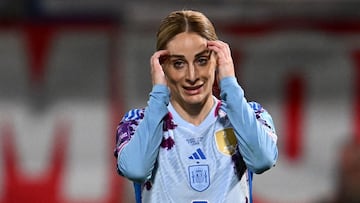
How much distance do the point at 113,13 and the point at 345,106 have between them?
3.36ft

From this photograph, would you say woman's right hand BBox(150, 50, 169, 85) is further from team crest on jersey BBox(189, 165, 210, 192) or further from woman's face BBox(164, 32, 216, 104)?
team crest on jersey BBox(189, 165, 210, 192)

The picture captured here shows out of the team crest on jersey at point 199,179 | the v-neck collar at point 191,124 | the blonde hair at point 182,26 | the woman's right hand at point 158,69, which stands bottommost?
the team crest on jersey at point 199,179

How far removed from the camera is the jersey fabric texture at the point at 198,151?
2.26 metres

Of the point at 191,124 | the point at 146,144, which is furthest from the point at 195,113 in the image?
the point at 146,144

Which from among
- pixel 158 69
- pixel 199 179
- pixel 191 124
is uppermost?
pixel 158 69

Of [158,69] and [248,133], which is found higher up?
[158,69]

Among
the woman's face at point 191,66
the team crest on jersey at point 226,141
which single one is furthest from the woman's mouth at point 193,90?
the team crest on jersey at point 226,141

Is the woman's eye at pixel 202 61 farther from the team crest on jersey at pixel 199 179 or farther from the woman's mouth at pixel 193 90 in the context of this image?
the team crest on jersey at pixel 199 179

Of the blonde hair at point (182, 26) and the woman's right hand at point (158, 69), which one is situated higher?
the blonde hair at point (182, 26)

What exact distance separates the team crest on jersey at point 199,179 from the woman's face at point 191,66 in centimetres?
14

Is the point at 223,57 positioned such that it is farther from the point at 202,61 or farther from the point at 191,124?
the point at 191,124

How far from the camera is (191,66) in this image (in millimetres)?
2301

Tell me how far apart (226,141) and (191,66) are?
169mm

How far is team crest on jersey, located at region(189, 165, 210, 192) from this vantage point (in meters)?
2.30
